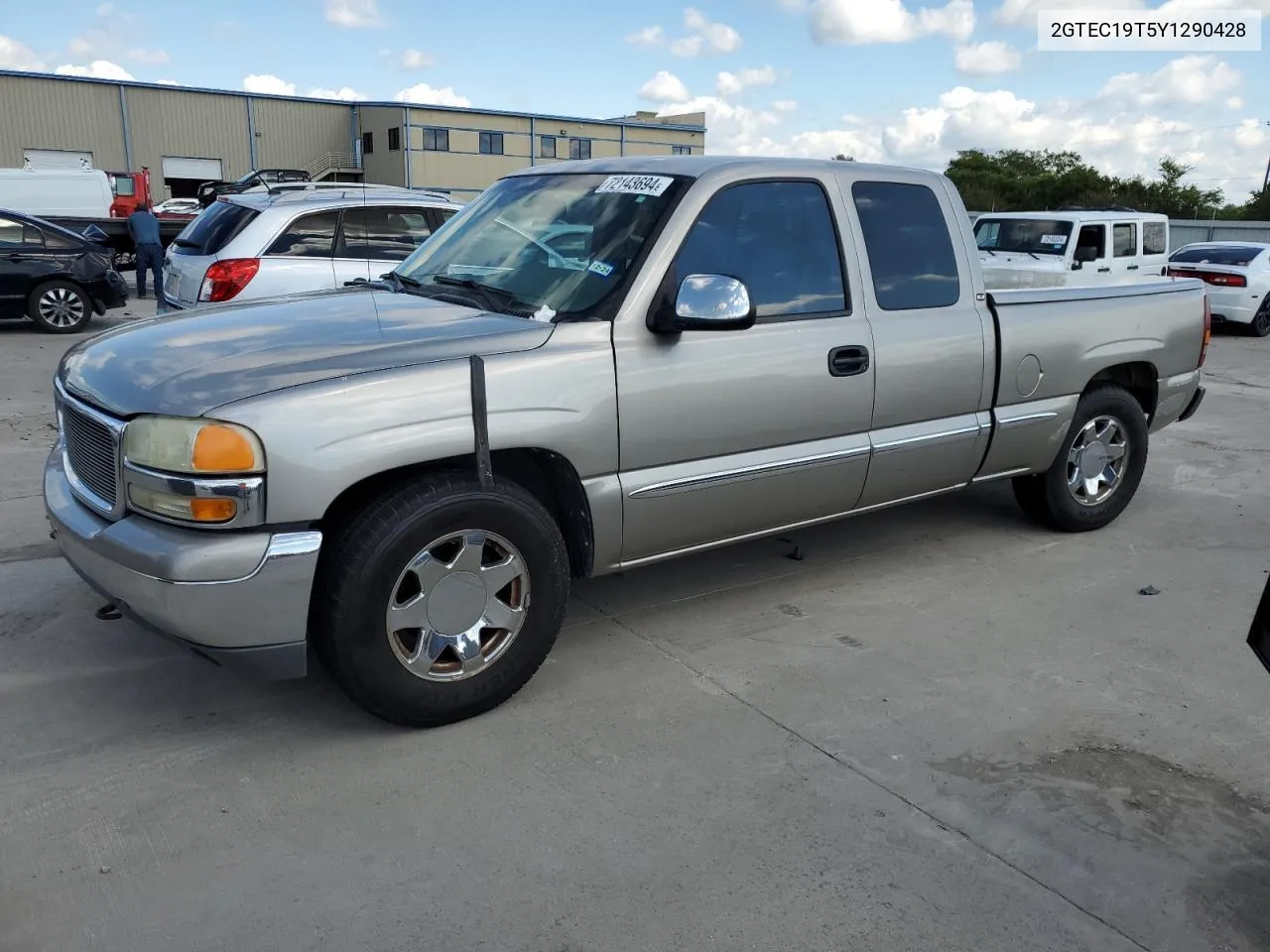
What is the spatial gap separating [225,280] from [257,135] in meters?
43.9

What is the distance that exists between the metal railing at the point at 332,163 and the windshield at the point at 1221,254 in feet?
132

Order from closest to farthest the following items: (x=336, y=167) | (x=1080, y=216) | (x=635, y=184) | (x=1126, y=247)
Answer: (x=635, y=184) < (x=1080, y=216) < (x=1126, y=247) < (x=336, y=167)

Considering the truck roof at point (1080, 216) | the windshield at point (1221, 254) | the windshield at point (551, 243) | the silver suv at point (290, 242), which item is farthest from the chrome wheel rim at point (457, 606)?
the windshield at point (1221, 254)

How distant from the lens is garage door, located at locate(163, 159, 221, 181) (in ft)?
151

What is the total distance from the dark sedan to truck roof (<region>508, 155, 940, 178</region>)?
10499mm

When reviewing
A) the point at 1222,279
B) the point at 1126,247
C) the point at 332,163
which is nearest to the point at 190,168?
the point at 332,163

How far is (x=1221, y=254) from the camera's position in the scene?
666 inches

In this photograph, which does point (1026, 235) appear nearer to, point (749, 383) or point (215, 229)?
point (215, 229)

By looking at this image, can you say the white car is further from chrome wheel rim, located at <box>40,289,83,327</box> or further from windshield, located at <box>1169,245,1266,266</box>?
chrome wheel rim, located at <box>40,289,83,327</box>

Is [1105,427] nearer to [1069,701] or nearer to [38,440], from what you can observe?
[1069,701]

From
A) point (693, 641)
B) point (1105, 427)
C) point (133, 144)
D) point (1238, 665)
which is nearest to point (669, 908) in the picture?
point (693, 641)

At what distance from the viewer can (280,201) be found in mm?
8453

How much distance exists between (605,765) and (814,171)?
2.54m

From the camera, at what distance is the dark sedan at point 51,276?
1259 cm
